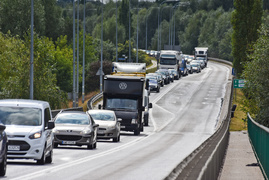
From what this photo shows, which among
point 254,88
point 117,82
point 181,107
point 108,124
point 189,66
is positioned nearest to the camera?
point 108,124

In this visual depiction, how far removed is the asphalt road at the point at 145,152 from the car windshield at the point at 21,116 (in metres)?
1.12

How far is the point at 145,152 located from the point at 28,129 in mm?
9294

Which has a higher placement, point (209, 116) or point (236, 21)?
point (236, 21)

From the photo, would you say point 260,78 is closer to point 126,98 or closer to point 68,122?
point 126,98

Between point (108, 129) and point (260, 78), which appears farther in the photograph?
point (260, 78)

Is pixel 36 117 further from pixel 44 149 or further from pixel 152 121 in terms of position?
pixel 152 121

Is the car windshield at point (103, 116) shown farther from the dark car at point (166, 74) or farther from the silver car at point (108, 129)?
the dark car at point (166, 74)

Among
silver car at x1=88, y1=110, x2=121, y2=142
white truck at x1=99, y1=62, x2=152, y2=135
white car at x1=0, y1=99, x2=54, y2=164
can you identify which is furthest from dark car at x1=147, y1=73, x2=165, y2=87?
white car at x1=0, y1=99, x2=54, y2=164

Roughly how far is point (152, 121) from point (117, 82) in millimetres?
16514

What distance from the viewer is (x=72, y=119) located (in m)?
28.5

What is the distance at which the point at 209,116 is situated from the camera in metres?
61.7

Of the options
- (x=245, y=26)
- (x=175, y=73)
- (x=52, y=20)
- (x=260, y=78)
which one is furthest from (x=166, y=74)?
(x=260, y=78)

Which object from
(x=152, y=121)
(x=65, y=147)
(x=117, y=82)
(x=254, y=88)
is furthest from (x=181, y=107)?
(x=65, y=147)

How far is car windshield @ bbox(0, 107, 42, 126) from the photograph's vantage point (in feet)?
65.0
